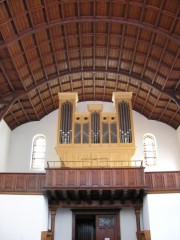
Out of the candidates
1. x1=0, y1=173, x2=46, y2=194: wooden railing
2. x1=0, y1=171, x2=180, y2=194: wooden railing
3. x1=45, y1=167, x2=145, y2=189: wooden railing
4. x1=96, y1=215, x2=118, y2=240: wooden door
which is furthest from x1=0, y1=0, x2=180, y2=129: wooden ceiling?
x1=96, y1=215, x2=118, y2=240: wooden door

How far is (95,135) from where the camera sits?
1780 centimetres

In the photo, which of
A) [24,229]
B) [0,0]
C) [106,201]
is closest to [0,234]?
[24,229]

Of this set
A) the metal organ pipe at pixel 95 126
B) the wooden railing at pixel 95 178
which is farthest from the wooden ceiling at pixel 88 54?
the wooden railing at pixel 95 178

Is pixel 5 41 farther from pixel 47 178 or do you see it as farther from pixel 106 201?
pixel 106 201

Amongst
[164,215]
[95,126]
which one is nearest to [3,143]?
[95,126]

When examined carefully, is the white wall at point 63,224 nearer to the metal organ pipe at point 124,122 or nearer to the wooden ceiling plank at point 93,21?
the metal organ pipe at point 124,122

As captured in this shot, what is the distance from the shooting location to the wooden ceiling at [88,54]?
13.9 metres

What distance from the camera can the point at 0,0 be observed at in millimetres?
12094

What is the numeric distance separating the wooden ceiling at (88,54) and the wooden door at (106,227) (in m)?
7.52

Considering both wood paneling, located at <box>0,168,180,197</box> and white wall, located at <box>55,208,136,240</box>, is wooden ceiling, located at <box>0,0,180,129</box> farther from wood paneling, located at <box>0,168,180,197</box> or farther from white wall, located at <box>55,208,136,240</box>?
white wall, located at <box>55,208,136,240</box>

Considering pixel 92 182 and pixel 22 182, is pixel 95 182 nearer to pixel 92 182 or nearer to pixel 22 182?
pixel 92 182

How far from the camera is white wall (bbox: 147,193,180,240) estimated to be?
1395cm

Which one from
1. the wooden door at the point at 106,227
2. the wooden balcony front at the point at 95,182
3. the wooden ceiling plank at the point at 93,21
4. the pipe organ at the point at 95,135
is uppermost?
the wooden ceiling plank at the point at 93,21

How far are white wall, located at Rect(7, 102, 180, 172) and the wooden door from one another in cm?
454
